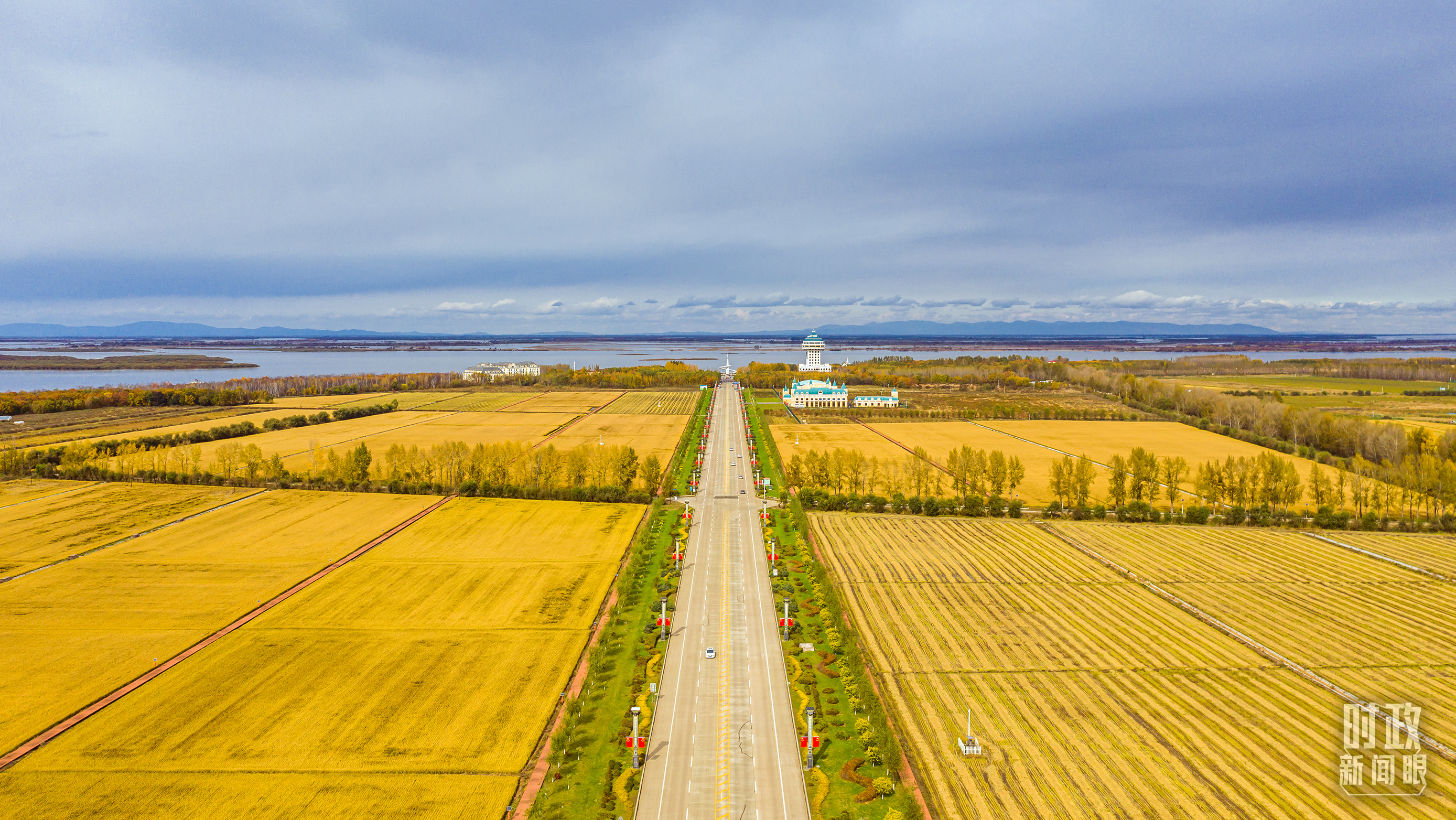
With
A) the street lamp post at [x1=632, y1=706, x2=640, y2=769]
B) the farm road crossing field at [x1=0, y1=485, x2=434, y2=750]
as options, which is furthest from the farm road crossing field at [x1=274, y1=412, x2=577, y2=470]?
the street lamp post at [x1=632, y1=706, x2=640, y2=769]

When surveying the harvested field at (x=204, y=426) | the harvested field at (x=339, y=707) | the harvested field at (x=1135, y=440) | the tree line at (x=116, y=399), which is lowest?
the harvested field at (x=339, y=707)

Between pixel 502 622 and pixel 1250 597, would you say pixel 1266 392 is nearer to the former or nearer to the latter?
pixel 1250 597

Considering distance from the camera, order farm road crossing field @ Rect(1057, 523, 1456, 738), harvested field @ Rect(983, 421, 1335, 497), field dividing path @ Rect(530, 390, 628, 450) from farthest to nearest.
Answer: field dividing path @ Rect(530, 390, 628, 450), harvested field @ Rect(983, 421, 1335, 497), farm road crossing field @ Rect(1057, 523, 1456, 738)

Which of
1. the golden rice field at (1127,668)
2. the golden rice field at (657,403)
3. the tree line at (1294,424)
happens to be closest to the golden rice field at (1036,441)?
the tree line at (1294,424)

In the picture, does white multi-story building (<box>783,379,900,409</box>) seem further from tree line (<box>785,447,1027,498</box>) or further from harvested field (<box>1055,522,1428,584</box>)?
harvested field (<box>1055,522,1428,584</box>)

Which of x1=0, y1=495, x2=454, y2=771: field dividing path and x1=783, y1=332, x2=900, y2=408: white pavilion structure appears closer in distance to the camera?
x1=0, y1=495, x2=454, y2=771: field dividing path

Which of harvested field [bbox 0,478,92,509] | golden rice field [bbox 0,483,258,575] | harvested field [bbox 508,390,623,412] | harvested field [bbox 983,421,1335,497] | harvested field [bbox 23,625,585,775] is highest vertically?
harvested field [bbox 508,390,623,412]

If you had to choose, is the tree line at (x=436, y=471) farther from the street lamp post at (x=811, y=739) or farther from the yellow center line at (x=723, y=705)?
the street lamp post at (x=811, y=739)

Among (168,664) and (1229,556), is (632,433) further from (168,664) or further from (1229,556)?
(1229,556)
